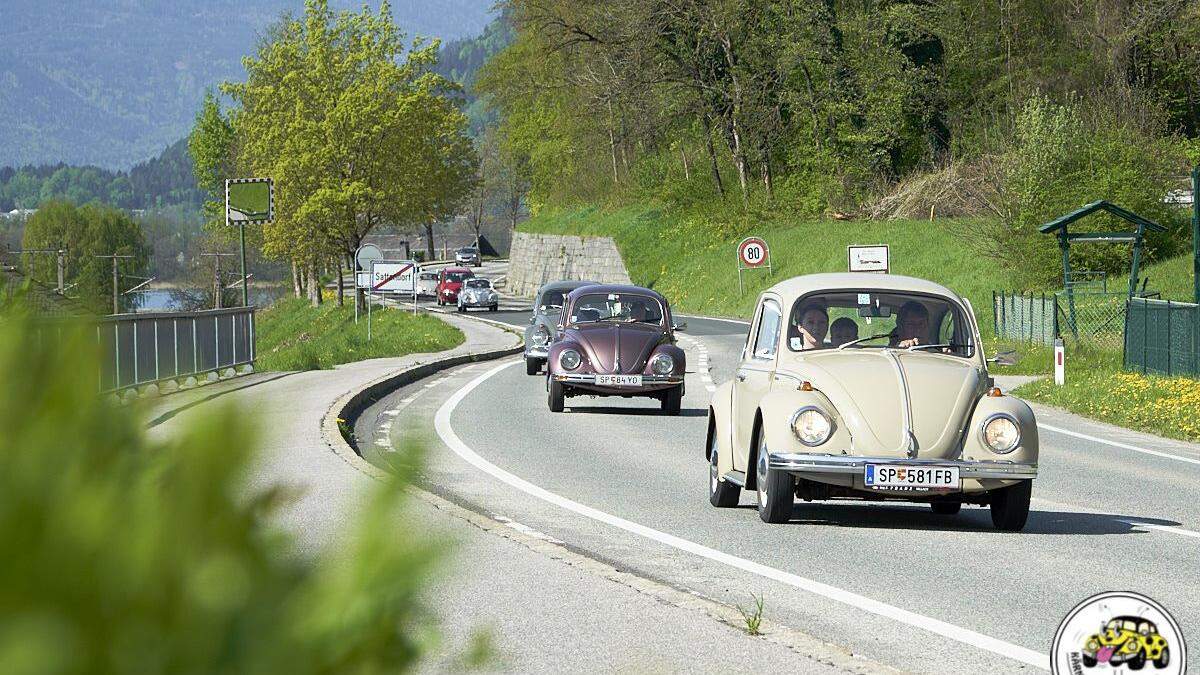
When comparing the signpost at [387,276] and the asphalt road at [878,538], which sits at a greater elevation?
the signpost at [387,276]

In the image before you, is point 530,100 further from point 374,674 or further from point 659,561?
point 374,674

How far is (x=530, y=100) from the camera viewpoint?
9894 centimetres

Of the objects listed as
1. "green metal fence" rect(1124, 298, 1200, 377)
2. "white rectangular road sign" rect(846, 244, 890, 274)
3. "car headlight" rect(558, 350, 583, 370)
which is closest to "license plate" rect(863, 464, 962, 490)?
"car headlight" rect(558, 350, 583, 370)

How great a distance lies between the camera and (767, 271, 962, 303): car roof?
12169 millimetres

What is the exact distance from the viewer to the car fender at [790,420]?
1043 cm

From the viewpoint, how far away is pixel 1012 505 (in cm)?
1074

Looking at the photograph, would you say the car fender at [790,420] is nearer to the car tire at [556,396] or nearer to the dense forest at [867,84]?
the car tire at [556,396]

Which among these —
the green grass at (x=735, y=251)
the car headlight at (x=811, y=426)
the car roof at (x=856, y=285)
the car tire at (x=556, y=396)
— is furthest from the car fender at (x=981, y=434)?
the green grass at (x=735, y=251)

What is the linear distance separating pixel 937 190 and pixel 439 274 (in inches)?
1398

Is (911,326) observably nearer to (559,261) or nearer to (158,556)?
(158,556)

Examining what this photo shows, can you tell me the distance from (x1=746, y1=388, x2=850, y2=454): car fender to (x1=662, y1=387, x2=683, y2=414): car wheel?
9949 millimetres

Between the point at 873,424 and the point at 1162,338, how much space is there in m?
16.0

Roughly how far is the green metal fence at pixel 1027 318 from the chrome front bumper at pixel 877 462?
21.5m

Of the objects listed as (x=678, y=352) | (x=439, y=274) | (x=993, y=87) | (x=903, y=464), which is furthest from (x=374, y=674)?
(x=439, y=274)
